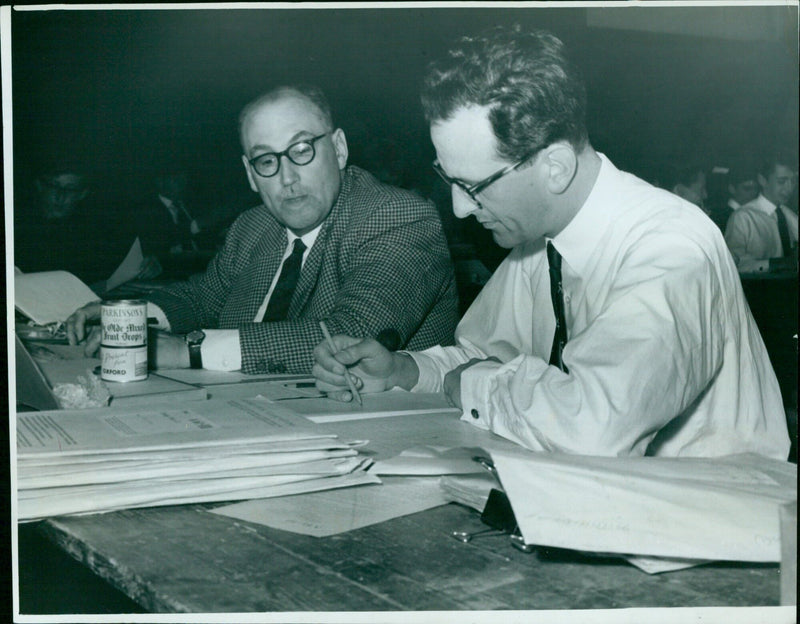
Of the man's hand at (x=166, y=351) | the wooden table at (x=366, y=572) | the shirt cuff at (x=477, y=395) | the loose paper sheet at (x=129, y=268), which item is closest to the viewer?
the wooden table at (x=366, y=572)

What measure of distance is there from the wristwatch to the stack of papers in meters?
0.79

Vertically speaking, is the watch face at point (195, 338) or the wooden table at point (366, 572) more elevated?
the watch face at point (195, 338)

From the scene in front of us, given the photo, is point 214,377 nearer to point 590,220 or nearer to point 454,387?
point 454,387

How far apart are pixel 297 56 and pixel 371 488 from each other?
1198mm

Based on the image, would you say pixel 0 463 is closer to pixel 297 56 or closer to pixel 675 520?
pixel 675 520

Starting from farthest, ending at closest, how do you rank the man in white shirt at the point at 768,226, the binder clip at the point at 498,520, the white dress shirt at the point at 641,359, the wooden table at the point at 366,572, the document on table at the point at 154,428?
the man in white shirt at the point at 768,226
the white dress shirt at the point at 641,359
the document on table at the point at 154,428
the binder clip at the point at 498,520
the wooden table at the point at 366,572

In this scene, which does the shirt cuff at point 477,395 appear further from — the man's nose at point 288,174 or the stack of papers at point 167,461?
the man's nose at point 288,174

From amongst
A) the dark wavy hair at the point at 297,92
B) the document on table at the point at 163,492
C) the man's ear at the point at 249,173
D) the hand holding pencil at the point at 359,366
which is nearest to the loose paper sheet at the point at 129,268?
the man's ear at the point at 249,173

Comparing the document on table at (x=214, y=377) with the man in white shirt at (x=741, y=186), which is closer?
the man in white shirt at (x=741, y=186)

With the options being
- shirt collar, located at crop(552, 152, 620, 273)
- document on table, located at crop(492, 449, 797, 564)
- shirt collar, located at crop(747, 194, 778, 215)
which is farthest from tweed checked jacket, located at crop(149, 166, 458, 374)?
document on table, located at crop(492, 449, 797, 564)

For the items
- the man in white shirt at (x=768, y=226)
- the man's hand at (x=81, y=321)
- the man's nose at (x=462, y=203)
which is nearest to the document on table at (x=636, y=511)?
the man in white shirt at (x=768, y=226)

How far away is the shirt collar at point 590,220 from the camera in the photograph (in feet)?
5.16

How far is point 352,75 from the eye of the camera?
6.60 ft

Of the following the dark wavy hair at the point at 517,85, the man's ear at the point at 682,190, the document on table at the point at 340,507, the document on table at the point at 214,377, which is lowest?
the document on table at the point at 214,377
